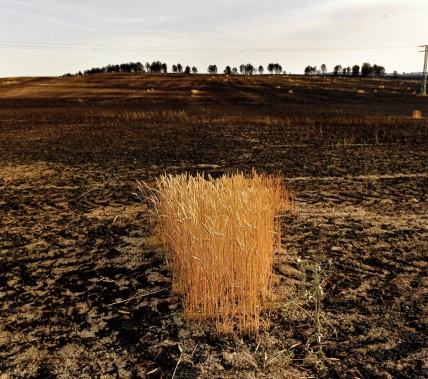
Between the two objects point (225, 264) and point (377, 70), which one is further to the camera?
point (377, 70)

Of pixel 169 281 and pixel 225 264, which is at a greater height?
pixel 225 264

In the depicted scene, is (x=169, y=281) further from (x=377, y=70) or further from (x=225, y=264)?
(x=377, y=70)

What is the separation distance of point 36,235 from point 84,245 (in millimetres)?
871

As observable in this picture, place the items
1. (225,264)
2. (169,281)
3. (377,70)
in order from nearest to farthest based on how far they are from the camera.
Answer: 1. (225,264)
2. (169,281)
3. (377,70)

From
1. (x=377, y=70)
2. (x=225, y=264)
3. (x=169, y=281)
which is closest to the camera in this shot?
(x=225, y=264)

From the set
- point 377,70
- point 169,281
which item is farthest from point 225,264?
point 377,70

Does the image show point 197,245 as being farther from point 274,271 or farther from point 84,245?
point 84,245

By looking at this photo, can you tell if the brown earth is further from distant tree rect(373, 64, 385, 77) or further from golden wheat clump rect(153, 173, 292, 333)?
distant tree rect(373, 64, 385, 77)

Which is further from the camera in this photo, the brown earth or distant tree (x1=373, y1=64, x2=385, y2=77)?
distant tree (x1=373, y1=64, x2=385, y2=77)

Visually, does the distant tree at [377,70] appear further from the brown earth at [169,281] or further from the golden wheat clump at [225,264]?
the golden wheat clump at [225,264]

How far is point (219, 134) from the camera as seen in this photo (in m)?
14.8

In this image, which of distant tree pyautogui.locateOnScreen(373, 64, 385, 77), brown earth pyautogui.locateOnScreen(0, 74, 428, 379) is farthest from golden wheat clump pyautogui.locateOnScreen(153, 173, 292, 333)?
distant tree pyautogui.locateOnScreen(373, 64, 385, 77)

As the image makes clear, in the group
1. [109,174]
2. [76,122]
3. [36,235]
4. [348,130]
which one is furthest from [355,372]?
[76,122]

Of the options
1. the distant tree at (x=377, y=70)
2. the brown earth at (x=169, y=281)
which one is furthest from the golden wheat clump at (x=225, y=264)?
the distant tree at (x=377, y=70)
